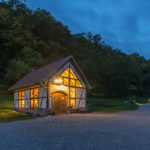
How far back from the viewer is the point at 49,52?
1745 inches

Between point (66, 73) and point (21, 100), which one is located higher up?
point (66, 73)

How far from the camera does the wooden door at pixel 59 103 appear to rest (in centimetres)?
1414

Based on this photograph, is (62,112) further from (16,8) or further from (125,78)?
(16,8)

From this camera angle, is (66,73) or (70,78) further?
(70,78)

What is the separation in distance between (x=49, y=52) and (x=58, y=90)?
31463 millimetres

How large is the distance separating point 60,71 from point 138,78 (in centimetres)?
3722

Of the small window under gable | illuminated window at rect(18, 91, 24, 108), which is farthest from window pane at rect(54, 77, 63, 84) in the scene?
illuminated window at rect(18, 91, 24, 108)

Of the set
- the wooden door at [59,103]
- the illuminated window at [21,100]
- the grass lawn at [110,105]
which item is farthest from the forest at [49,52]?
the wooden door at [59,103]

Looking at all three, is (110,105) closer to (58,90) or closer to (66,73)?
(66,73)

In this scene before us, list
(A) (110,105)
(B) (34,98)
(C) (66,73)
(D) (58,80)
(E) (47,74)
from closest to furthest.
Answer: (E) (47,74)
(D) (58,80)
(B) (34,98)
(C) (66,73)
(A) (110,105)

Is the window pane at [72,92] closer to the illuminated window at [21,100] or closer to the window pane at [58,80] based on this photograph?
the window pane at [58,80]

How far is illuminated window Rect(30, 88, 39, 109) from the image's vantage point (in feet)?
48.1

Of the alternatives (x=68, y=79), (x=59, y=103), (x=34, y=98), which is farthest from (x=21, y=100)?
(x=68, y=79)

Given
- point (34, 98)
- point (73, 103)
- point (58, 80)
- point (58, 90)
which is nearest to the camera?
point (58, 80)
